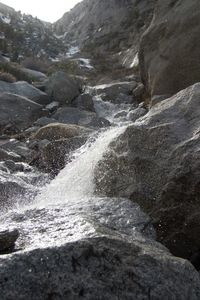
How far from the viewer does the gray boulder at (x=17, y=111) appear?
16.6 meters

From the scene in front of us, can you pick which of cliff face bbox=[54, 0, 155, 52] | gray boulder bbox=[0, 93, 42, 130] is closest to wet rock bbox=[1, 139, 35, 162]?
gray boulder bbox=[0, 93, 42, 130]

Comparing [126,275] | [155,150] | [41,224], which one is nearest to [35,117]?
[155,150]

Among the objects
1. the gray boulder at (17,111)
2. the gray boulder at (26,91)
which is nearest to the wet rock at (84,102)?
→ the gray boulder at (26,91)

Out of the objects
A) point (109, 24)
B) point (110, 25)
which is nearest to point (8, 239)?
point (110, 25)

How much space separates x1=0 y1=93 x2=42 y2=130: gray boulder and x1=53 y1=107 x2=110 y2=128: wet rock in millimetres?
818

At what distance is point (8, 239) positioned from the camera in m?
4.50

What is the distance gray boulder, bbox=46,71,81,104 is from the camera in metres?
19.8

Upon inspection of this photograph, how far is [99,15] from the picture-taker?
6638 centimetres

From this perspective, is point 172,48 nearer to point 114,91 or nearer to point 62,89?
point 62,89

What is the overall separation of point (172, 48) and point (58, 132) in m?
3.59

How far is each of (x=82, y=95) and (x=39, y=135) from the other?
6.32 m

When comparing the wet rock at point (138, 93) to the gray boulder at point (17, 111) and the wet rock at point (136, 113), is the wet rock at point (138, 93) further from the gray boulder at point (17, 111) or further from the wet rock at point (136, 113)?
the gray boulder at point (17, 111)

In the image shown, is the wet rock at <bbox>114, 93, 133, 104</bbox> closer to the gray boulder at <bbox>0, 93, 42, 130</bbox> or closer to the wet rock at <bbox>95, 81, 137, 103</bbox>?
the wet rock at <bbox>95, 81, 137, 103</bbox>

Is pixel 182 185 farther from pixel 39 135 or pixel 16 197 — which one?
pixel 39 135
